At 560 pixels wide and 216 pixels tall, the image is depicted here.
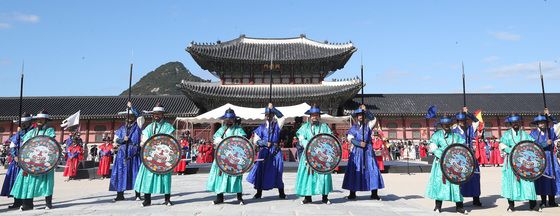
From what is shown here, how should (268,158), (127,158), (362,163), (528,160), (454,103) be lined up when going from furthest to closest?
(454,103)
(127,158)
(268,158)
(362,163)
(528,160)

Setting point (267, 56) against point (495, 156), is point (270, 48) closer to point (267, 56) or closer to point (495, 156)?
point (267, 56)

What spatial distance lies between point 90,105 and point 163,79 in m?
61.0

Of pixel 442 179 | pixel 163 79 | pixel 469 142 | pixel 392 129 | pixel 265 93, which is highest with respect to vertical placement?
pixel 163 79

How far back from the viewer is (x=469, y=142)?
23.6ft

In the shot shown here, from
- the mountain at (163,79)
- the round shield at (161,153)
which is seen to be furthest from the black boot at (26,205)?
the mountain at (163,79)

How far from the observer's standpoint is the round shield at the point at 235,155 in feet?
22.3

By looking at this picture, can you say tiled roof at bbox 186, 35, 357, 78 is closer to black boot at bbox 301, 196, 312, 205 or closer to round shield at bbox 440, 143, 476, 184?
black boot at bbox 301, 196, 312, 205

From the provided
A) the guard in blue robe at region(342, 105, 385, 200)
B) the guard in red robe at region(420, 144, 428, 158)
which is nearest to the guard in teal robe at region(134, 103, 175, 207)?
the guard in blue robe at region(342, 105, 385, 200)

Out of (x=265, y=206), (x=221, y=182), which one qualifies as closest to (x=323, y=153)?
(x=265, y=206)

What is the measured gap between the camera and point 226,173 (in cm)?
679

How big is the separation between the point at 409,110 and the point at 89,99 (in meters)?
25.5

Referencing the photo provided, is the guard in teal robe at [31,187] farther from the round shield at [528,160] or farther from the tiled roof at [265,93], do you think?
the tiled roof at [265,93]

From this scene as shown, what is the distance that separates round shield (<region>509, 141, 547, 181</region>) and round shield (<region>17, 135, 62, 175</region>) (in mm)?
7626

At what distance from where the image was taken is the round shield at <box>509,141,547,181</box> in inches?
252
